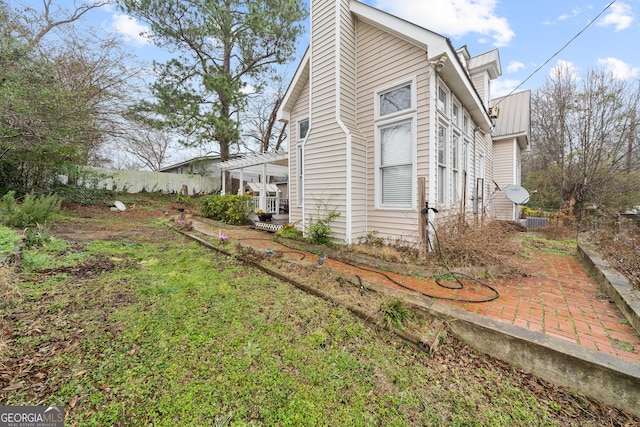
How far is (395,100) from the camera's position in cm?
543

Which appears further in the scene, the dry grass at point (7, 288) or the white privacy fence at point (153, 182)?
the white privacy fence at point (153, 182)

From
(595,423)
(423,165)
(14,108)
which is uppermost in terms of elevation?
(14,108)

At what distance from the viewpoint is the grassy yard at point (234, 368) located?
167 cm

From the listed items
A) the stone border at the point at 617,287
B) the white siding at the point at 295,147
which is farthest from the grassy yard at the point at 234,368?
the white siding at the point at 295,147

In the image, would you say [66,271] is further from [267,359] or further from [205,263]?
[267,359]

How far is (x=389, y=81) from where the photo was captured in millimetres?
5434

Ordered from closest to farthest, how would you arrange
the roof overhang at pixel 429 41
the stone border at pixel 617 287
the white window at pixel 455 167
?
1. the stone border at pixel 617 287
2. the roof overhang at pixel 429 41
3. the white window at pixel 455 167

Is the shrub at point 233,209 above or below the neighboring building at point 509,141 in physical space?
below

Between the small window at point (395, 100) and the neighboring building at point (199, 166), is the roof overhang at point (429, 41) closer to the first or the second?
the small window at point (395, 100)

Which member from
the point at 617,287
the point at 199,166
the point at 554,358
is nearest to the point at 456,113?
the point at 617,287

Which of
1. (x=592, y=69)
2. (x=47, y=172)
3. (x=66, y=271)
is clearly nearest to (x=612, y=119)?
(x=592, y=69)

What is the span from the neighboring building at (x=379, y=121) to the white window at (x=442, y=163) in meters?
0.02

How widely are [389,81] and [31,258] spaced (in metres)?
7.12

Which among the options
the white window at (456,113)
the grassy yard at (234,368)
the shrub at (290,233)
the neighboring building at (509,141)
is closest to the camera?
the grassy yard at (234,368)
